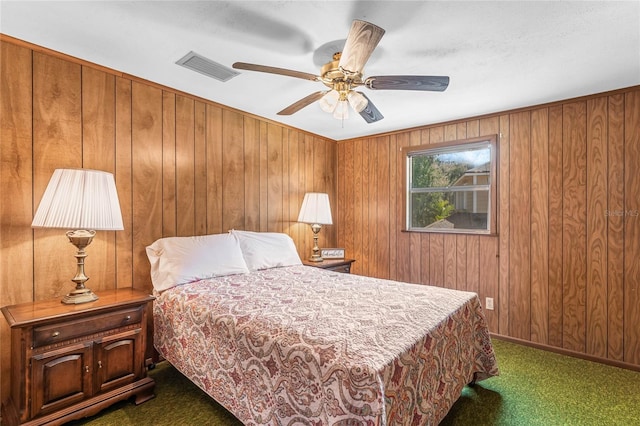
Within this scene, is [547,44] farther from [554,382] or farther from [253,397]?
[253,397]

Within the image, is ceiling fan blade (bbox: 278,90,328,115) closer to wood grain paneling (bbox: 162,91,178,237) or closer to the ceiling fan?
the ceiling fan

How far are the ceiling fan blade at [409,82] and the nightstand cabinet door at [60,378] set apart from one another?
2.30 meters

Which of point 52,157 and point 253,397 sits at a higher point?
point 52,157

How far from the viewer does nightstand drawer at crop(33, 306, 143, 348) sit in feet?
5.43

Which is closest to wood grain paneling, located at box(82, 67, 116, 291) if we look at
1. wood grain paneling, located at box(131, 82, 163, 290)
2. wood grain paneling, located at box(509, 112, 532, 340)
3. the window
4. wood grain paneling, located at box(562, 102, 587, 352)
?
wood grain paneling, located at box(131, 82, 163, 290)

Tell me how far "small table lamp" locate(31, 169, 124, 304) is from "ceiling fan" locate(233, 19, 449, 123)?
1131 millimetres

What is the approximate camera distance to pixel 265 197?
348 cm

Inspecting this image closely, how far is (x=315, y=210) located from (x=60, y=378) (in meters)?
2.55

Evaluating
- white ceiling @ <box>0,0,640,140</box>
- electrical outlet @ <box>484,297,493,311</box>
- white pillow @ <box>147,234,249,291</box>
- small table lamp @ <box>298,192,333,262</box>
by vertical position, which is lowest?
electrical outlet @ <box>484,297,493,311</box>

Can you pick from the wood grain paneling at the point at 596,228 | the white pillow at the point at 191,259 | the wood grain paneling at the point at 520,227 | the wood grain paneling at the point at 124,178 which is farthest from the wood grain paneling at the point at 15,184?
the wood grain paneling at the point at 596,228

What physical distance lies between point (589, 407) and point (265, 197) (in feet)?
10.3

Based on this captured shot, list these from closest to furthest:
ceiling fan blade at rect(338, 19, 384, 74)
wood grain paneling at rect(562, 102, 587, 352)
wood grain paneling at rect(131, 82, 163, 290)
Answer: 1. ceiling fan blade at rect(338, 19, 384, 74)
2. wood grain paneling at rect(131, 82, 163, 290)
3. wood grain paneling at rect(562, 102, 587, 352)

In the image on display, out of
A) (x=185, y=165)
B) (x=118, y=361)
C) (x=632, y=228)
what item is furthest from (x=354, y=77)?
(x=632, y=228)

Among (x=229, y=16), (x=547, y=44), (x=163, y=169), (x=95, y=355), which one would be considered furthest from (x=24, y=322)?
(x=547, y=44)
